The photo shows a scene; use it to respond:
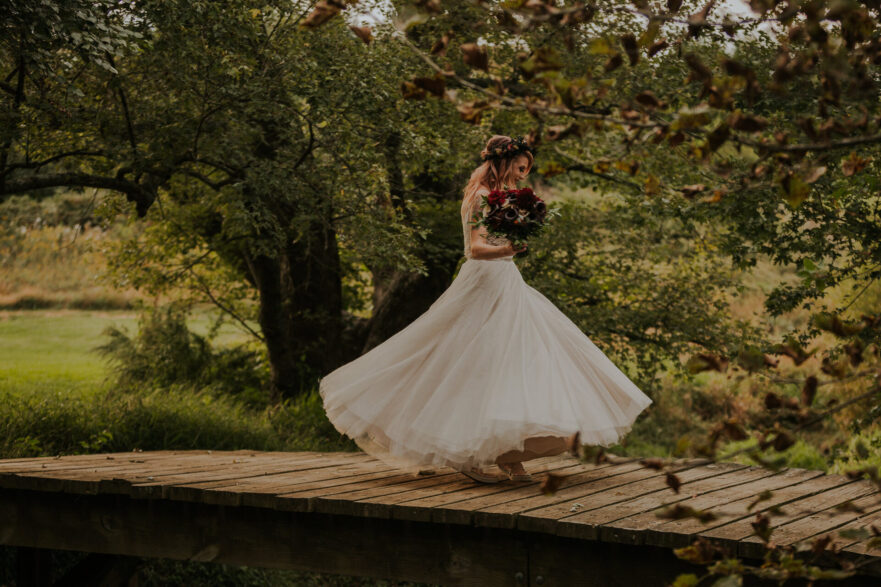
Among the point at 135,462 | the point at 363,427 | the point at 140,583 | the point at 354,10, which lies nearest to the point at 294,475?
the point at 363,427

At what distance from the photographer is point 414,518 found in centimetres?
437

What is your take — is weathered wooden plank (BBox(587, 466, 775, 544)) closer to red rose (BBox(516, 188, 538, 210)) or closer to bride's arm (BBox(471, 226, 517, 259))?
bride's arm (BBox(471, 226, 517, 259))

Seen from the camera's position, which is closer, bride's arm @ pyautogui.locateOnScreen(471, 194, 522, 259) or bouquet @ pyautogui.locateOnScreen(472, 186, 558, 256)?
bouquet @ pyautogui.locateOnScreen(472, 186, 558, 256)

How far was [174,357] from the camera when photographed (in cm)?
Result: 1277

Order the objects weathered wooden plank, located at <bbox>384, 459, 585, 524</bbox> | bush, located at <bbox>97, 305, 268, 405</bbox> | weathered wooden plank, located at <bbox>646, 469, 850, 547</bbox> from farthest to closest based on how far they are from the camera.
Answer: bush, located at <bbox>97, 305, 268, 405</bbox>, weathered wooden plank, located at <bbox>384, 459, 585, 524</bbox>, weathered wooden plank, located at <bbox>646, 469, 850, 547</bbox>

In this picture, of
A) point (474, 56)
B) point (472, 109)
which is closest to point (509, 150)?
point (472, 109)

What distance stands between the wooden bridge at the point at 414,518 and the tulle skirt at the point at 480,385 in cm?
29

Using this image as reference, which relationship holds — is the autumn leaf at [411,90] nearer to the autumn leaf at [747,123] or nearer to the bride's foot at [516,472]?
the autumn leaf at [747,123]

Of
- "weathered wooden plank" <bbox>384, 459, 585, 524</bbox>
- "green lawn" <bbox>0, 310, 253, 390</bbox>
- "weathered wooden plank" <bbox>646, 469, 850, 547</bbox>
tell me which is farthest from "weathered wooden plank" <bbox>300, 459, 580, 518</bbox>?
"green lawn" <bbox>0, 310, 253, 390</bbox>

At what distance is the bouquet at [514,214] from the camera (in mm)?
5133

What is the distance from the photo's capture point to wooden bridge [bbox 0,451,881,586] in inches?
164

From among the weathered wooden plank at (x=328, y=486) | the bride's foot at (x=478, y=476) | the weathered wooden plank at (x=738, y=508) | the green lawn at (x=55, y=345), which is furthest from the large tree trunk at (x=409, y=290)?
the weathered wooden plank at (x=738, y=508)

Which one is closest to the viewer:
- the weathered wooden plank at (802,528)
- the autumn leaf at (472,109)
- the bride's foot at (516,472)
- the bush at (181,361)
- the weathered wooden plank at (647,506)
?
the autumn leaf at (472,109)

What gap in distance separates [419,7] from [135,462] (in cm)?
497
